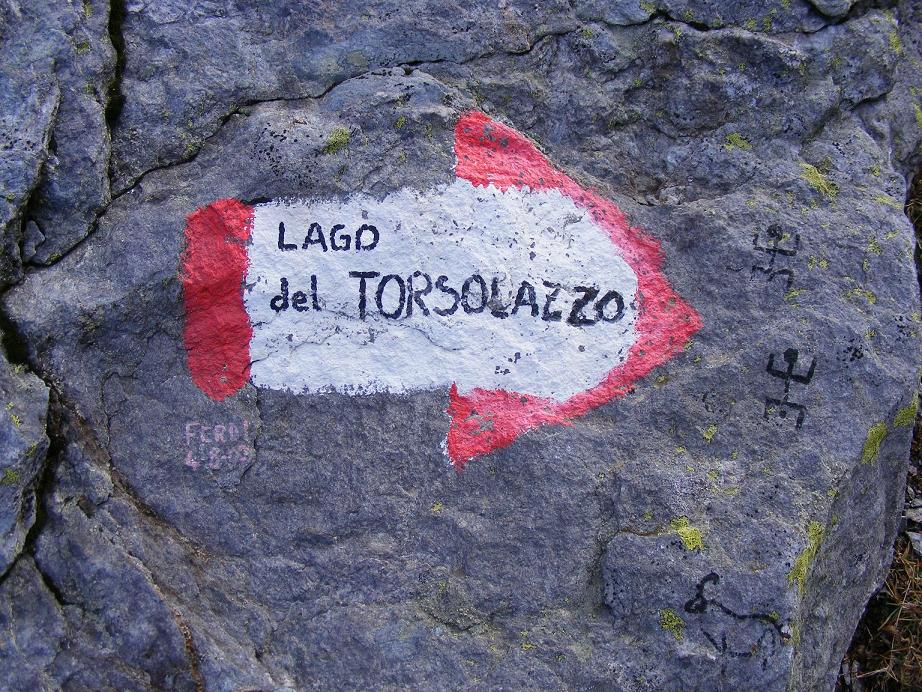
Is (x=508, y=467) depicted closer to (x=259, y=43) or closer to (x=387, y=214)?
(x=387, y=214)

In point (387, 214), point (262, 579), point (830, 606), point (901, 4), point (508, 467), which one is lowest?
point (262, 579)

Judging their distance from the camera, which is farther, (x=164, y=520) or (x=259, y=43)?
(x=259, y=43)

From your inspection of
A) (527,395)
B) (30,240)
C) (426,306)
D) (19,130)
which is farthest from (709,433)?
(19,130)

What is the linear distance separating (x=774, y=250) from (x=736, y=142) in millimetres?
379

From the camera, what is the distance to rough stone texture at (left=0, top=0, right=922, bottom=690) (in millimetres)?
2342

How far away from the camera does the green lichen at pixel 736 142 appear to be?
2672 millimetres

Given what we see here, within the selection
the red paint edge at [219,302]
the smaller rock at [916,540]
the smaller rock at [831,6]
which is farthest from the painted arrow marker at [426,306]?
the smaller rock at [916,540]

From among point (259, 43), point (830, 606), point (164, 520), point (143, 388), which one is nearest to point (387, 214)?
point (259, 43)

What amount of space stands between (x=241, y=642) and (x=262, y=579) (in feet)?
0.57

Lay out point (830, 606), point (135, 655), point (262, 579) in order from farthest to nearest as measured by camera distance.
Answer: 1. point (830, 606)
2. point (262, 579)
3. point (135, 655)

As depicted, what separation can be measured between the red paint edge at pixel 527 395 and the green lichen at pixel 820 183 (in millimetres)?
516

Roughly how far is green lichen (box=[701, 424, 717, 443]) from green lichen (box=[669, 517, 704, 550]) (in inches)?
9.5

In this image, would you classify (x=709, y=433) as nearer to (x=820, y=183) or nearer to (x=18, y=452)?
(x=820, y=183)

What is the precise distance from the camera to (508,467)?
2479 millimetres
